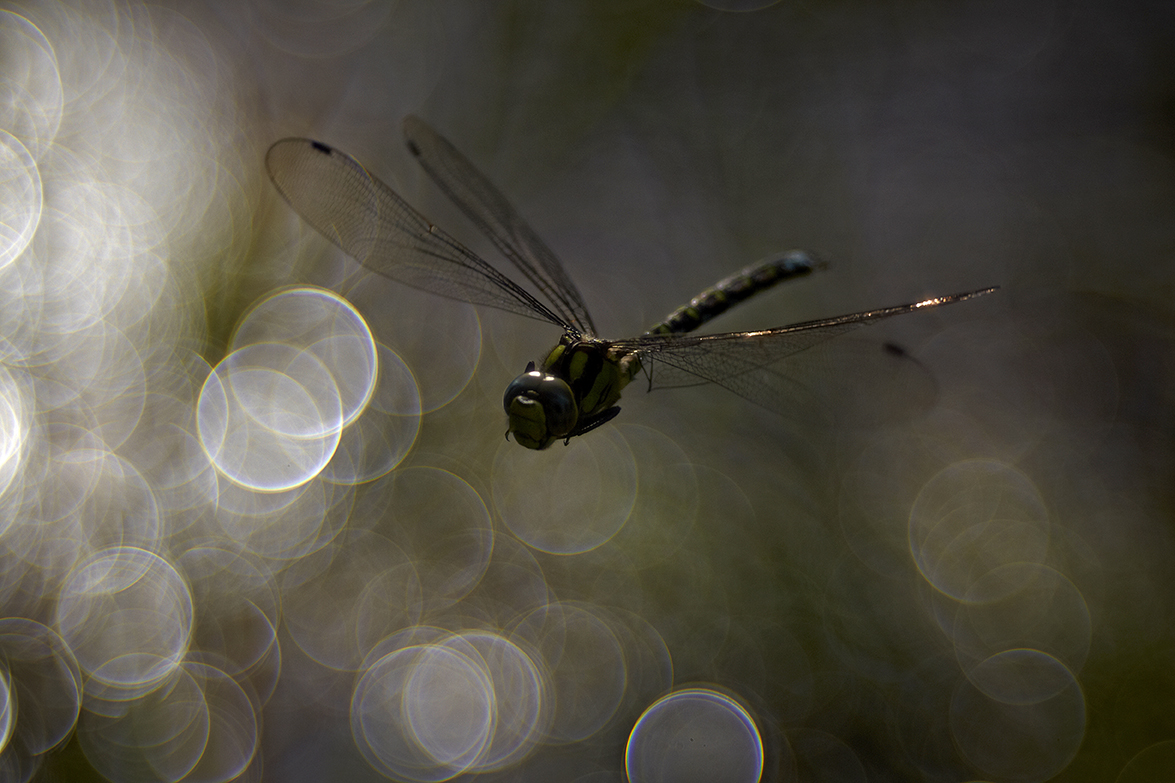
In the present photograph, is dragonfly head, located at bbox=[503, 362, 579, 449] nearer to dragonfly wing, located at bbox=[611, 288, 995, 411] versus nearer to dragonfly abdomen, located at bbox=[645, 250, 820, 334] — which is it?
dragonfly wing, located at bbox=[611, 288, 995, 411]

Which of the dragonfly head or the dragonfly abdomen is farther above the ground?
the dragonfly abdomen

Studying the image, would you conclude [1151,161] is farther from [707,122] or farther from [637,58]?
[637,58]

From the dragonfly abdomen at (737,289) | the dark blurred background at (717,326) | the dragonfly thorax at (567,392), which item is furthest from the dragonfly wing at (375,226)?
the dark blurred background at (717,326)

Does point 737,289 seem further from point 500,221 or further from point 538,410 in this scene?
point 538,410

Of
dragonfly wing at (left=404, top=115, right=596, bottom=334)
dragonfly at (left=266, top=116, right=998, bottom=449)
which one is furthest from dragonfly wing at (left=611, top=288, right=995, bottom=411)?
dragonfly wing at (left=404, top=115, right=596, bottom=334)

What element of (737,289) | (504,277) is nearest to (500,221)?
(504,277)

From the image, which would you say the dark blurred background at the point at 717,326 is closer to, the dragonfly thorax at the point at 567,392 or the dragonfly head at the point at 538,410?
the dragonfly thorax at the point at 567,392
